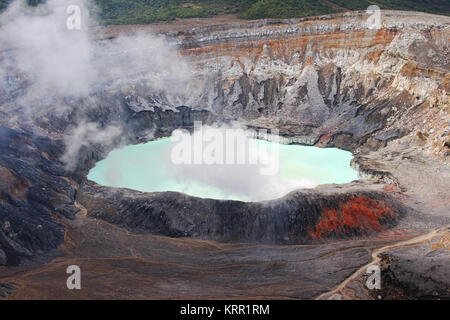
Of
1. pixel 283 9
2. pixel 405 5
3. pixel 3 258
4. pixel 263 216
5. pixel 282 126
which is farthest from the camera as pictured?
pixel 405 5

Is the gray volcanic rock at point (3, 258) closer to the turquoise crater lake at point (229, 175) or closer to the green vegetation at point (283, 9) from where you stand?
the turquoise crater lake at point (229, 175)

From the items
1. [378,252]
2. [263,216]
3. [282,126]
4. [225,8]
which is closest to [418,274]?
[378,252]

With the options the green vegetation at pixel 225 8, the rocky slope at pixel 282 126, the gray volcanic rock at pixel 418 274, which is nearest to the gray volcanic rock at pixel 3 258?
the rocky slope at pixel 282 126

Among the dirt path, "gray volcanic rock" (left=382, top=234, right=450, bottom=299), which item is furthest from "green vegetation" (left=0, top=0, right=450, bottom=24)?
"gray volcanic rock" (left=382, top=234, right=450, bottom=299)

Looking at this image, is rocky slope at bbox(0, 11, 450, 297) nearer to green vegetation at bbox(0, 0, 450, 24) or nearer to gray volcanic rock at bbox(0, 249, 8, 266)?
gray volcanic rock at bbox(0, 249, 8, 266)

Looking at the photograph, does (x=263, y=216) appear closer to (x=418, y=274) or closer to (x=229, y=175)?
(x=229, y=175)

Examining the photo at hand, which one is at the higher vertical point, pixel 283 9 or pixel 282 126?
pixel 283 9

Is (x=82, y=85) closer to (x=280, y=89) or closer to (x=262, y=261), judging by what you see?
(x=280, y=89)

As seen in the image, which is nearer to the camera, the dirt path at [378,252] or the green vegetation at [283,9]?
the dirt path at [378,252]
